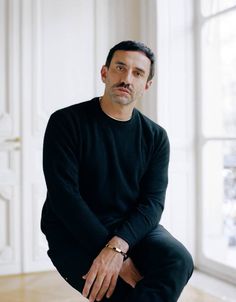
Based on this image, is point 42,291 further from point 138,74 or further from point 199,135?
point 138,74

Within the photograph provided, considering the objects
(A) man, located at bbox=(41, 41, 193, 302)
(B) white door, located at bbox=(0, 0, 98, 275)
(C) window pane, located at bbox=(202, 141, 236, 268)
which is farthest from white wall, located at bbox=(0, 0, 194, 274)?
(A) man, located at bbox=(41, 41, 193, 302)

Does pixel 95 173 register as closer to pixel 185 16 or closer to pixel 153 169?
pixel 153 169

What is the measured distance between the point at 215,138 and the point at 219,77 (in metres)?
0.49

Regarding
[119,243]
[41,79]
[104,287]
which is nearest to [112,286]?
[104,287]

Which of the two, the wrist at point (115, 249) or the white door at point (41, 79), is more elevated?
the white door at point (41, 79)

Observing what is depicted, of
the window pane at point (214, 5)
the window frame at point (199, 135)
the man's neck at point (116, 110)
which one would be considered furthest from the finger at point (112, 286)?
the window pane at point (214, 5)

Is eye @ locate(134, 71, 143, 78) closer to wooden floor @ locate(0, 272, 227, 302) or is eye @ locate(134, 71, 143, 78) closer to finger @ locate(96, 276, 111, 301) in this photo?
finger @ locate(96, 276, 111, 301)

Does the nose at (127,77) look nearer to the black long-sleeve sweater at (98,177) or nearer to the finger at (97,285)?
the black long-sleeve sweater at (98,177)

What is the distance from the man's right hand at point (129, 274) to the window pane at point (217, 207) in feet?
6.52

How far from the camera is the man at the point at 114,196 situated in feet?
5.08

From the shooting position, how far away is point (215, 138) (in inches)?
134

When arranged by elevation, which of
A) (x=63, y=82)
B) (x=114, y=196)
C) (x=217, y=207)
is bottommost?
(x=217, y=207)

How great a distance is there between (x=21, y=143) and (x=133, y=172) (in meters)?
1.79

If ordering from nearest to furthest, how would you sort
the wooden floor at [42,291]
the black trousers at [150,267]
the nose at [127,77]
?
the black trousers at [150,267]
the nose at [127,77]
the wooden floor at [42,291]
